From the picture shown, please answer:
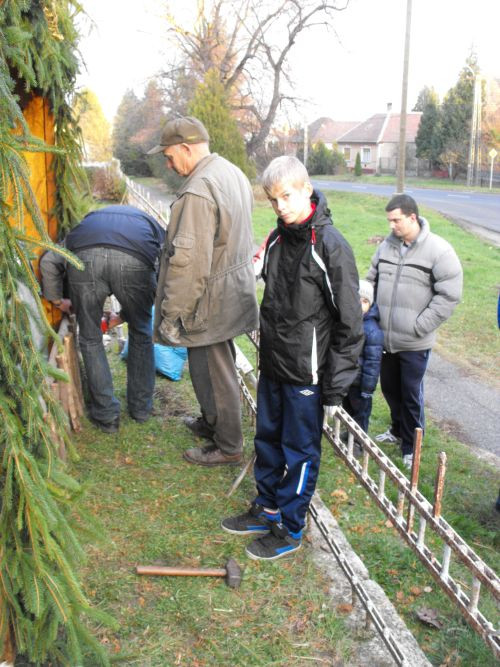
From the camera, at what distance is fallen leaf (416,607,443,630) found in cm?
291

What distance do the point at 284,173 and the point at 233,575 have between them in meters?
1.80

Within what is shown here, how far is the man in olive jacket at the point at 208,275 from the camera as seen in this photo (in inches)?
141

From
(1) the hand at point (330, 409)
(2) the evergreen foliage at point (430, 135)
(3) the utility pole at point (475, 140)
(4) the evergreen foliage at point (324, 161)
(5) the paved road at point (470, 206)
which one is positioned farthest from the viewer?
(4) the evergreen foliage at point (324, 161)

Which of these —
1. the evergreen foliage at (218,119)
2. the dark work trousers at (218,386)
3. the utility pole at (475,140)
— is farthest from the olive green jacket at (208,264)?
the utility pole at (475,140)

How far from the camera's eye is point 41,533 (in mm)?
2027

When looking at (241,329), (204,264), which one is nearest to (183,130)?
(204,264)

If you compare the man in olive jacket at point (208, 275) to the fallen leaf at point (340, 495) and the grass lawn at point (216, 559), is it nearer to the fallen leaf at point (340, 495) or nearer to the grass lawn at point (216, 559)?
the grass lawn at point (216, 559)

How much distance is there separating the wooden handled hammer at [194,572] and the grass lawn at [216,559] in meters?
0.03

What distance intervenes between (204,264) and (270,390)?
83 centimetres

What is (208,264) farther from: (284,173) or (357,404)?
(357,404)

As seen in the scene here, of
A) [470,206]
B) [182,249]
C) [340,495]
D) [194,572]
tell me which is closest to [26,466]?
[194,572]

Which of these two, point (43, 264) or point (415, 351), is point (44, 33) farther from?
point (415, 351)

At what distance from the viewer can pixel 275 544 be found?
3.23 m

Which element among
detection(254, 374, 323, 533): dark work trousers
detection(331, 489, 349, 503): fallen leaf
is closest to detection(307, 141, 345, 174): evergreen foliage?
detection(331, 489, 349, 503): fallen leaf
